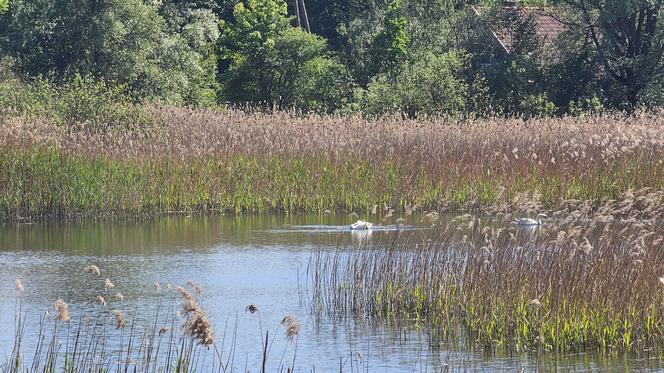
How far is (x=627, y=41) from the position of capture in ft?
118

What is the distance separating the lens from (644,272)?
10195 millimetres

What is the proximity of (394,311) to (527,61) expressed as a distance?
25867mm

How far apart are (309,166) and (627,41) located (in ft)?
56.5

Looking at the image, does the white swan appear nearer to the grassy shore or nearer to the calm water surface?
the calm water surface

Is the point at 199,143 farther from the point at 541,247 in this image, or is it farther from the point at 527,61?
the point at 527,61

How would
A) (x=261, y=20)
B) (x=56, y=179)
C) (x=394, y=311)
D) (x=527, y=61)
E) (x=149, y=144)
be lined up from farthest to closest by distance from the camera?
(x=261, y=20) < (x=527, y=61) < (x=149, y=144) < (x=56, y=179) < (x=394, y=311)

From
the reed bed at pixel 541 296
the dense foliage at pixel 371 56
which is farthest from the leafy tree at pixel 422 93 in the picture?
the reed bed at pixel 541 296

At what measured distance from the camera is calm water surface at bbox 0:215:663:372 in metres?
10.1

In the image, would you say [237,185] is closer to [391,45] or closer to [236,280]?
[236,280]

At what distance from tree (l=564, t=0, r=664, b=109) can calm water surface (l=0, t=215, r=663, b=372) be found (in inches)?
656

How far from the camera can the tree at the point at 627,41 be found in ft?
113

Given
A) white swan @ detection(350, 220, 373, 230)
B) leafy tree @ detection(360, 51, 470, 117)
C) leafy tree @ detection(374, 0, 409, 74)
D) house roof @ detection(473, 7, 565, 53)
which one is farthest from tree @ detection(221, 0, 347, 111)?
white swan @ detection(350, 220, 373, 230)

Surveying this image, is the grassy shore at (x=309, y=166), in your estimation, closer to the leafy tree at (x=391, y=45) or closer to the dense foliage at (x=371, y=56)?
the dense foliage at (x=371, y=56)

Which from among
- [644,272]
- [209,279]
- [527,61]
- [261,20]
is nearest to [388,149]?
[209,279]
